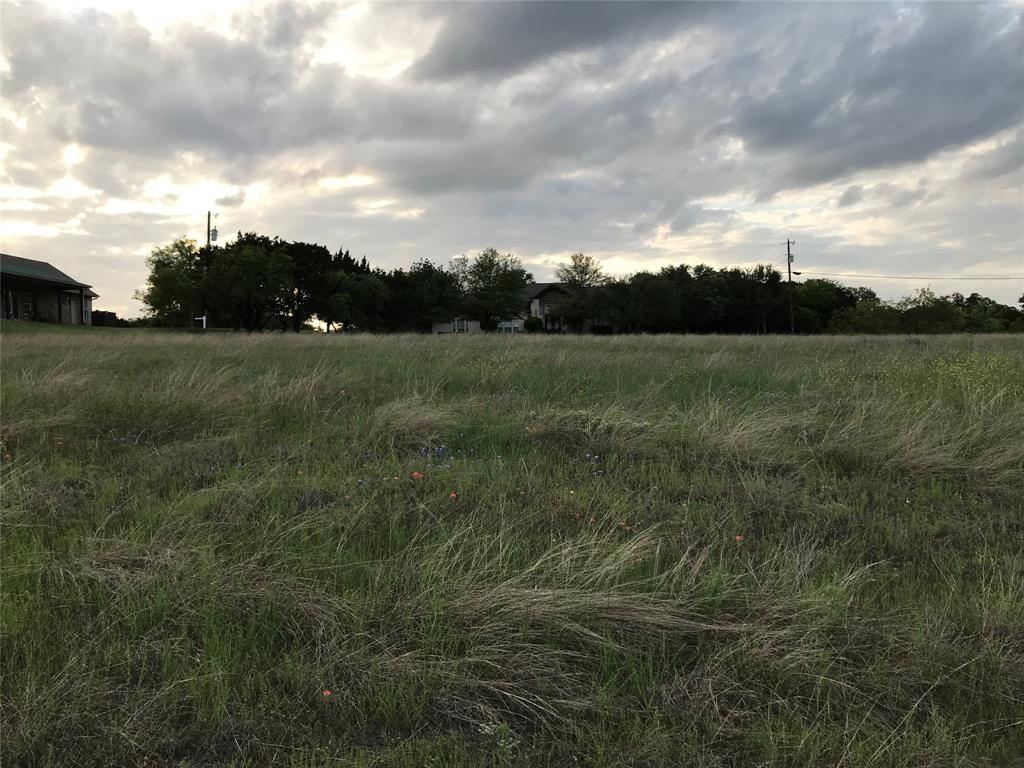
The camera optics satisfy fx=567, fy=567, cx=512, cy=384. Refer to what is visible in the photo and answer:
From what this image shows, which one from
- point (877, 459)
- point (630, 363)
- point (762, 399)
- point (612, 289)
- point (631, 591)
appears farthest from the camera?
point (612, 289)

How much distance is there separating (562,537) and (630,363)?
8665 mm

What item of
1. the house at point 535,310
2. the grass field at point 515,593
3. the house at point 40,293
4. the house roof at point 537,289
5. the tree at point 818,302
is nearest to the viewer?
the grass field at point 515,593

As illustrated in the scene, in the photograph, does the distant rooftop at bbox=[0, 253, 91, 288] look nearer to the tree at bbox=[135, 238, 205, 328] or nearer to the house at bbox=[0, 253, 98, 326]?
the house at bbox=[0, 253, 98, 326]

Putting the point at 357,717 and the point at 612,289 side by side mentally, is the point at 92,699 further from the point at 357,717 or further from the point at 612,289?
the point at 612,289

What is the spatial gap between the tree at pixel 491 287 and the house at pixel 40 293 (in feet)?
132

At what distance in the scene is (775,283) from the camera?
→ 7231 cm

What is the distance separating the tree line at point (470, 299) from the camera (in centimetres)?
4438

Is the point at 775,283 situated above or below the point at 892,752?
above

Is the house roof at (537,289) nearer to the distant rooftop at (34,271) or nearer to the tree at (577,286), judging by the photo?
the tree at (577,286)

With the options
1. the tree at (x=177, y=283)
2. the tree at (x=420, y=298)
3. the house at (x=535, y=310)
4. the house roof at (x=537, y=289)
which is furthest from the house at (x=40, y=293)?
the house roof at (x=537, y=289)

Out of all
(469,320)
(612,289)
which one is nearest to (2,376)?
(612,289)

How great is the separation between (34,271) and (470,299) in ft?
141

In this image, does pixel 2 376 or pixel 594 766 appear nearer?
Result: pixel 594 766

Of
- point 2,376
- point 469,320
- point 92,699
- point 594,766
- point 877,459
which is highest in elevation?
point 469,320
